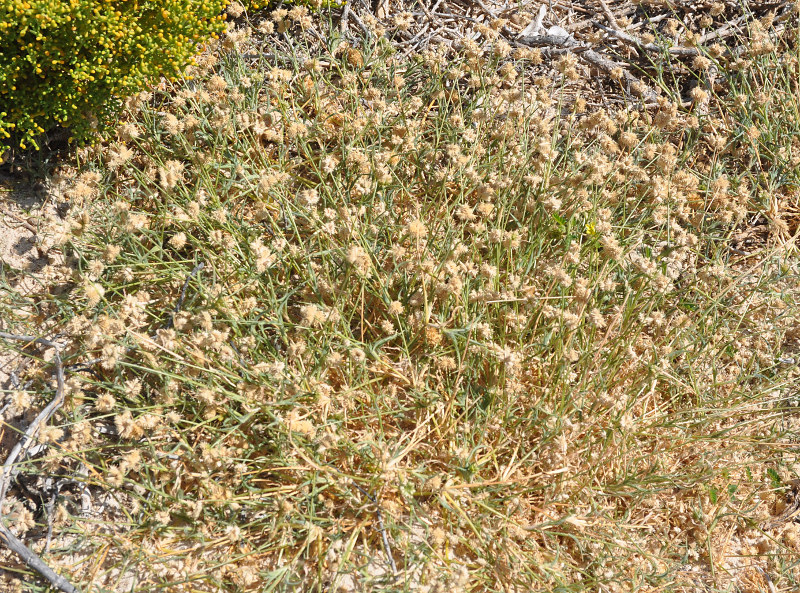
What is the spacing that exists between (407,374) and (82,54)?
1.81 meters

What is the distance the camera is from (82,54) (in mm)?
2703

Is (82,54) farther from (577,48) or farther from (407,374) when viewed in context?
(577,48)

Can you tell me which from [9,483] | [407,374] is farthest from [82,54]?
[407,374]

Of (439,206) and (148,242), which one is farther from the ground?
(148,242)

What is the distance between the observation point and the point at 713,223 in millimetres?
3025

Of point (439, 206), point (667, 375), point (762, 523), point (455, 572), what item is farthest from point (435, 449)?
point (762, 523)

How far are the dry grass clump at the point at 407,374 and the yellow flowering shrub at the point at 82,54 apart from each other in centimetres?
18

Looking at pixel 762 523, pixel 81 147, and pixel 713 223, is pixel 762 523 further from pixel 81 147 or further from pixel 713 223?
pixel 81 147

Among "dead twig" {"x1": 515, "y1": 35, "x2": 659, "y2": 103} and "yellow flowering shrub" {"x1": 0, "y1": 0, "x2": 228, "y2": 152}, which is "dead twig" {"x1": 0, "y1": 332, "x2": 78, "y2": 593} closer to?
"yellow flowering shrub" {"x1": 0, "y1": 0, "x2": 228, "y2": 152}

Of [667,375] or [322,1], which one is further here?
[322,1]

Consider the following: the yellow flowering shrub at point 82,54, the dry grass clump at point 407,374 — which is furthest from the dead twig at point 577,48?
the yellow flowering shrub at point 82,54

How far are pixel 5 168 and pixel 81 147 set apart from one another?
0.42 m

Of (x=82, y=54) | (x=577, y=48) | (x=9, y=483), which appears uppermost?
(x=82, y=54)

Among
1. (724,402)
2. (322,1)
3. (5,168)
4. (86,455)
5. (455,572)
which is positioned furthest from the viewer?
(322,1)
